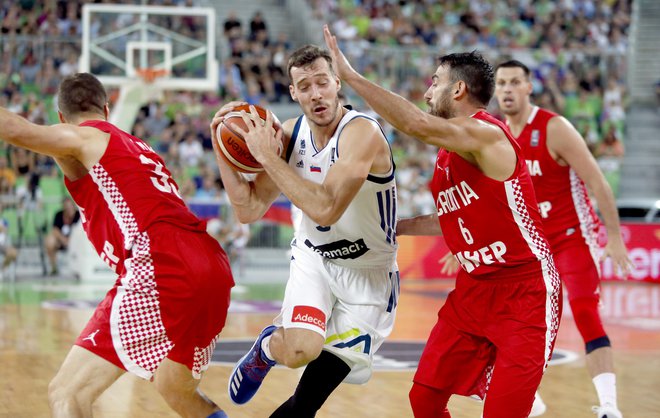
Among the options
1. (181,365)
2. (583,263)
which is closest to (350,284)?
(181,365)

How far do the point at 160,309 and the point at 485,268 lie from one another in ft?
4.97

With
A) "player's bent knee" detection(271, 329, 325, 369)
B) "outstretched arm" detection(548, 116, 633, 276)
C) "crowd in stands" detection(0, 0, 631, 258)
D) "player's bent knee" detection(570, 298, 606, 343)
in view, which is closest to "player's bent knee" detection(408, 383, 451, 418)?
"player's bent knee" detection(271, 329, 325, 369)

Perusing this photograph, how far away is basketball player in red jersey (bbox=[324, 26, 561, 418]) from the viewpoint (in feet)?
14.8

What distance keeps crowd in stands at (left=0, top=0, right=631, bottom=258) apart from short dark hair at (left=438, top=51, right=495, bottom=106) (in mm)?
11442

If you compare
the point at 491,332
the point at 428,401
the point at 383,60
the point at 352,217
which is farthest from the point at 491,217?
the point at 383,60

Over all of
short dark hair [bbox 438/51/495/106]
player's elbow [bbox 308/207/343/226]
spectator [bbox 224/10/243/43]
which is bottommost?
player's elbow [bbox 308/207/343/226]

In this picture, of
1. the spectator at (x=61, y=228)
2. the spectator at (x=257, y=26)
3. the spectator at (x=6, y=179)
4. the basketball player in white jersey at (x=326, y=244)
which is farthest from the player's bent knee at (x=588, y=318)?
the spectator at (x=257, y=26)

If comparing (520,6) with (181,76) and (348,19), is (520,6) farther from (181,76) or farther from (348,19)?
(181,76)

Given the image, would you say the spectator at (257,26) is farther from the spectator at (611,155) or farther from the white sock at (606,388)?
the white sock at (606,388)

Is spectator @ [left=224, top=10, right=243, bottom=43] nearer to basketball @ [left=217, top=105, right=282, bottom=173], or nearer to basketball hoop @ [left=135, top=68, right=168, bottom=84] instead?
basketball hoop @ [left=135, top=68, right=168, bottom=84]

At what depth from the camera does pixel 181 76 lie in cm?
1564

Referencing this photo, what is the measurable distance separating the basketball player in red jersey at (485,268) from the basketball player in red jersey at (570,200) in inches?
65.6

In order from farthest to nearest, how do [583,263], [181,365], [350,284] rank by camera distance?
[583,263] → [350,284] → [181,365]

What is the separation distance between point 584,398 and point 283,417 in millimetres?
3064
